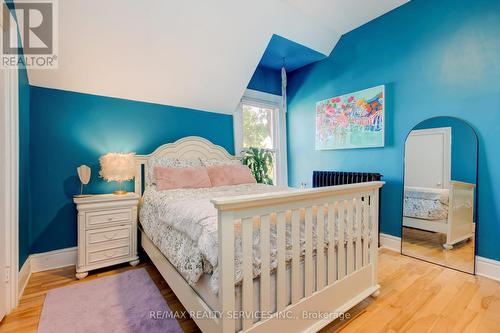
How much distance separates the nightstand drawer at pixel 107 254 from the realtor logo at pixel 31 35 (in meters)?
1.64

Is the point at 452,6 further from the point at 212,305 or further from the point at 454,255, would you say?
the point at 212,305

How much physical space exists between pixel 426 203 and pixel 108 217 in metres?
3.31

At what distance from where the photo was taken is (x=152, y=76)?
2688mm

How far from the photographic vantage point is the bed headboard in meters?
2.78

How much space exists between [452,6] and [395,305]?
2.90 metres

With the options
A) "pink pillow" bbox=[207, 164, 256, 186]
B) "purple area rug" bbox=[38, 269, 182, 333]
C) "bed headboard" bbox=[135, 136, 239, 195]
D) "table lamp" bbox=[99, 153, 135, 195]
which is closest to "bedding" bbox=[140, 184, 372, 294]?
"purple area rug" bbox=[38, 269, 182, 333]

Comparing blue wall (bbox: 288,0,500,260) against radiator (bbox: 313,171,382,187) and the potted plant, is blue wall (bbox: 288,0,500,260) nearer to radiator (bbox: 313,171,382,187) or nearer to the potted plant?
radiator (bbox: 313,171,382,187)

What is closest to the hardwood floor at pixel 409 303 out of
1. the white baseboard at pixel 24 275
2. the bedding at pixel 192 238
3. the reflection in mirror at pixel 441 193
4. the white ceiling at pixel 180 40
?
the white baseboard at pixel 24 275

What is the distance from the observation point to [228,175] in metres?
2.87

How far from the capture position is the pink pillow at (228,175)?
2.80 metres

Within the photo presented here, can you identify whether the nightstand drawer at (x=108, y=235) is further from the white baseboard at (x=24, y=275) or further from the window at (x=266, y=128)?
the window at (x=266, y=128)

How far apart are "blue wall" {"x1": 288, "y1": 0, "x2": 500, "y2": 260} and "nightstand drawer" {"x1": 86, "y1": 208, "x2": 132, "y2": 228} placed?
274 cm

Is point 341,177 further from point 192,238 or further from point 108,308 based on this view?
point 108,308

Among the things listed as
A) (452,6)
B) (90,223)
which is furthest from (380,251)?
(90,223)
